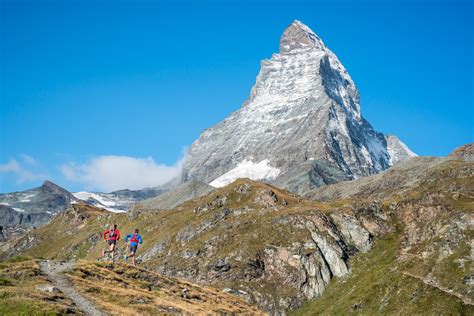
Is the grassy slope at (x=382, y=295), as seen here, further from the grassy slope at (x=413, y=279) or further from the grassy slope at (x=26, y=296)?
the grassy slope at (x=26, y=296)

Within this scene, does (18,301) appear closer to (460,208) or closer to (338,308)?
(338,308)

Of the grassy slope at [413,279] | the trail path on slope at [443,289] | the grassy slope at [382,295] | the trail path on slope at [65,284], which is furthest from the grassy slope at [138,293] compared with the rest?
the grassy slope at [413,279]

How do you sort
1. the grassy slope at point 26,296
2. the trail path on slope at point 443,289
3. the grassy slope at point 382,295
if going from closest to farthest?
the grassy slope at point 26,296 → the trail path on slope at point 443,289 → the grassy slope at point 382,295

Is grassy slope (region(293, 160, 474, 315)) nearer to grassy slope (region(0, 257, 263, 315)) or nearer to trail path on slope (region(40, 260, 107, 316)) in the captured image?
grassy slope (region(0, 257, 263, 315))

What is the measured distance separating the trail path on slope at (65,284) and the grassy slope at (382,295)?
10707 cm

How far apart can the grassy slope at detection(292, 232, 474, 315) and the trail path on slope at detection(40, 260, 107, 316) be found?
351ft

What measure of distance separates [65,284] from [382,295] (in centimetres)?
12359

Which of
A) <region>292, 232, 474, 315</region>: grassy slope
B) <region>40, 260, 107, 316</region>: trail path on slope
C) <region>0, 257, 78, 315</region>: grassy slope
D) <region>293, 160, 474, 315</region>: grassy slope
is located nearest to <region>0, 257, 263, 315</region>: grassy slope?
<region>0, 257, 78, 315</region>: grassy slope

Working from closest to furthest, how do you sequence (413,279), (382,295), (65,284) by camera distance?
(65,284), (413,279), (382,295)

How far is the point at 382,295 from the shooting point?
6304 inches

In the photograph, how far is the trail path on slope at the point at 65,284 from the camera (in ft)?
158

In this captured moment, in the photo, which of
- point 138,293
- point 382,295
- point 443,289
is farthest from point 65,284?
point 382,295

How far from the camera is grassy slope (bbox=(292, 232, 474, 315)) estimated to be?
5620 inches

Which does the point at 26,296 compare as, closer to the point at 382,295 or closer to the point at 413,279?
the point at 382,295
